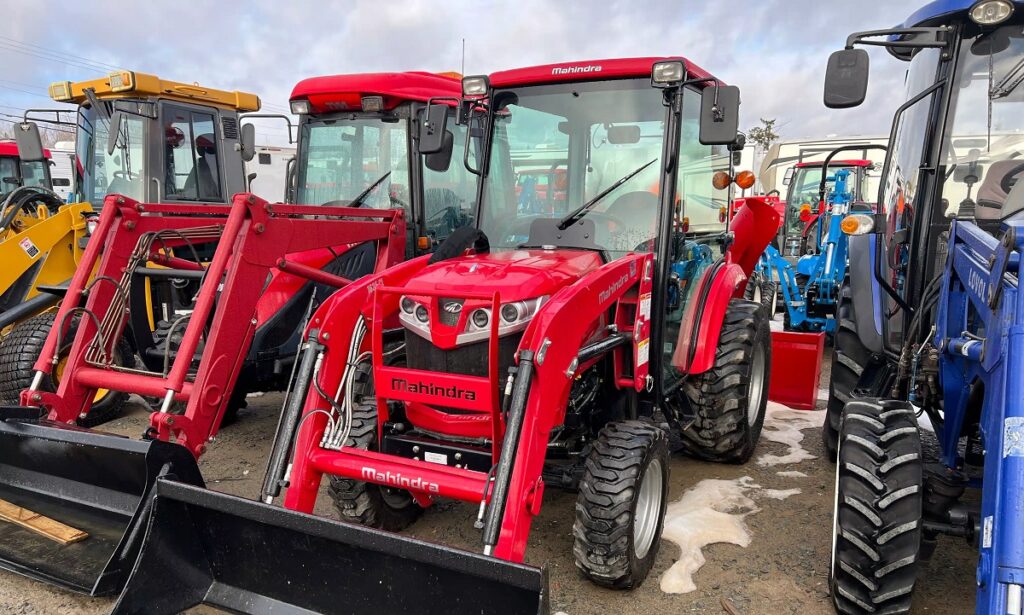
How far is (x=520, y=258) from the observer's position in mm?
3564

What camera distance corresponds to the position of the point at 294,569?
268cm

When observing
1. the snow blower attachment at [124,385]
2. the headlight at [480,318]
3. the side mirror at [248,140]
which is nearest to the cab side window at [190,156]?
Result: the side mirror at [248,140]

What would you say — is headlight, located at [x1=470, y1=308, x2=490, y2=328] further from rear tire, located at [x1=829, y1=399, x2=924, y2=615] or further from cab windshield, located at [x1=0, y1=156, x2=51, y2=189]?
cab windshield, located at [x1=0, y1=156, x2=51, y2=189]

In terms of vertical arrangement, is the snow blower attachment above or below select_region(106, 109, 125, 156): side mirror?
below

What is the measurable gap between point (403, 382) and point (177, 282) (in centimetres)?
357

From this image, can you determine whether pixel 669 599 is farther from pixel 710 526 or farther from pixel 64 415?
pixel 64 415

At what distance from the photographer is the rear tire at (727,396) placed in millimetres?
4078

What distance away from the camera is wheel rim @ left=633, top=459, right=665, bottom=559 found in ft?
10.4

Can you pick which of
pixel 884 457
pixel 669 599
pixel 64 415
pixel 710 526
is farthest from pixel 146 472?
pixel 884 457

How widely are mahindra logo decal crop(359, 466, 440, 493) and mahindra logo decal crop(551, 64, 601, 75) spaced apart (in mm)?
2246

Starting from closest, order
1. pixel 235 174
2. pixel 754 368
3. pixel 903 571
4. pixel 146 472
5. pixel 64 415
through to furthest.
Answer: pixel 903 571 → pixel 146 472 → pixel 64 415 → pixel 754 368 → pixel 235 174

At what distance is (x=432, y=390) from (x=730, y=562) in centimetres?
166

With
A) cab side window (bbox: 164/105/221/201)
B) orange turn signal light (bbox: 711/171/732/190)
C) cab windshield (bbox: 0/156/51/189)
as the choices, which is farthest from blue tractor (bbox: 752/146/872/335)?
cab windshield (bbox: 0/156/51/189)

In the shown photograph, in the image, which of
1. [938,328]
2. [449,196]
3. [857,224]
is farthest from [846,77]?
[449,196]
